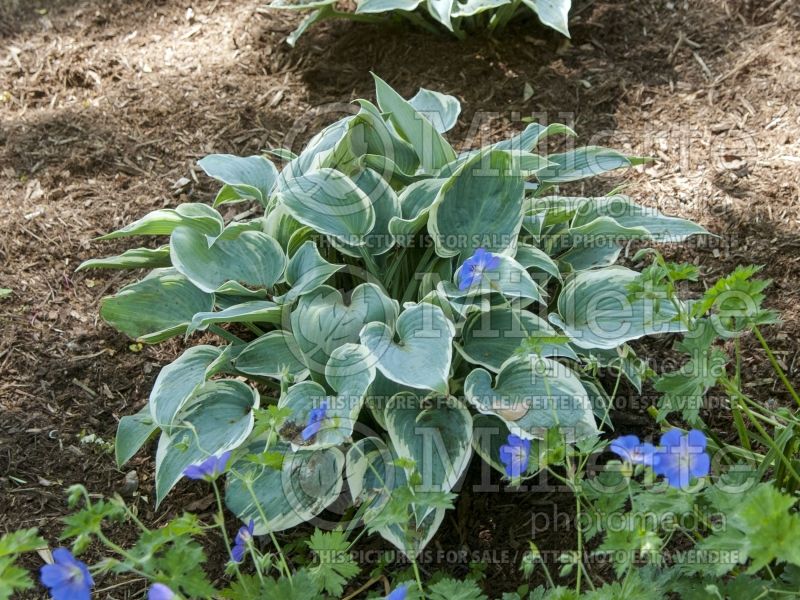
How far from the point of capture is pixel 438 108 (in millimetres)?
2734

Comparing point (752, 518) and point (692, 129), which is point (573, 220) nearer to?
point (692, 129)

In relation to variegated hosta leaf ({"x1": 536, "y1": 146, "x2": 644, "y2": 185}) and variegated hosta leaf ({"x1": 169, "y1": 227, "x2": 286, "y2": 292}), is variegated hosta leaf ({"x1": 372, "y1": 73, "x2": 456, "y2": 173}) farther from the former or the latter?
variegated hosta leaf ({"x1": 169, "y1": 227, "x2": 286, "y2": 292})

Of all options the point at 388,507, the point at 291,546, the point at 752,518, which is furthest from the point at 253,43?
the point at 752,518

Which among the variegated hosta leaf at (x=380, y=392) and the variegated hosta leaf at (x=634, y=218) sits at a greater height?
the variegated hosta leaf at (x=634, y=218)

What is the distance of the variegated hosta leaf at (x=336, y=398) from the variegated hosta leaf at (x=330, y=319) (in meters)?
0.07

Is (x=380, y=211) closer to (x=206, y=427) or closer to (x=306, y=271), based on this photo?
(x=306, y=271)

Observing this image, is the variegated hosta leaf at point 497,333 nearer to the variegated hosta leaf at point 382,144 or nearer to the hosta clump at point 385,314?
the hosta clump at point 385,314

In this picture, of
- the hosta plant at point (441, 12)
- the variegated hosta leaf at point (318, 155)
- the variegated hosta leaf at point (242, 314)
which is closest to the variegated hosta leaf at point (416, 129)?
the variegated hosta leaf at point (318, 155)

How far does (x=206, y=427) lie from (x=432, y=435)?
55cm

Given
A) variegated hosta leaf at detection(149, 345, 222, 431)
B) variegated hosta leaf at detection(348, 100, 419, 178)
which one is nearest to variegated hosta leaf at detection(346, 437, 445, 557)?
variegated hosta leaf at detection(149, 345, 222, 431)

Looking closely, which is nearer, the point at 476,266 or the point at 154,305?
the point at 476,266

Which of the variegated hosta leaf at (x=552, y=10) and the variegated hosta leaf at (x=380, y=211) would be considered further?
the variegated hosta leaf at (x=552, y=10)

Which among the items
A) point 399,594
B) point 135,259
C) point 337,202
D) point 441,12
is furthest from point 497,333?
point 441,12

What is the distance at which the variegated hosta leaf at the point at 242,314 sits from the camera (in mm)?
2092
